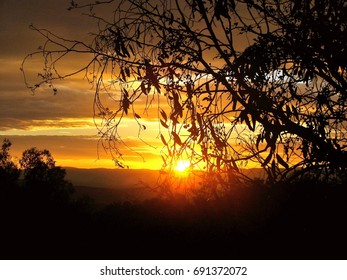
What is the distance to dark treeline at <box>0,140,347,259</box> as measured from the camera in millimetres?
5906

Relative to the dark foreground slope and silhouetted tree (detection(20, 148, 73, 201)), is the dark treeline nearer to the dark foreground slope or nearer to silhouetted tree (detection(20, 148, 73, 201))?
the dark foreground slope

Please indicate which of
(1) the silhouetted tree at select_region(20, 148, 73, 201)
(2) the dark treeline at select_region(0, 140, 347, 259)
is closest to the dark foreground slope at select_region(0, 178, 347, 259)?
(2) the dark treeline at select_region(0, 140, 347, 259)

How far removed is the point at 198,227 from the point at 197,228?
0.04 meters

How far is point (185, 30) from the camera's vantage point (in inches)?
239

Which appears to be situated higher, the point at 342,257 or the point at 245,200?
the point at 245,200

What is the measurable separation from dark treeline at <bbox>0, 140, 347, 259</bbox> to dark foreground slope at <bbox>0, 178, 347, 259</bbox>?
11mm

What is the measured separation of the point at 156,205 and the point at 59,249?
318 cm

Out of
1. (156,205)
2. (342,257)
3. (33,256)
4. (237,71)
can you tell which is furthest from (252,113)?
(156,205)

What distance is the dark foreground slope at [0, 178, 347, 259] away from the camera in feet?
19.4

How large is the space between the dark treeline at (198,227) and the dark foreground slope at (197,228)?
0.04 ft

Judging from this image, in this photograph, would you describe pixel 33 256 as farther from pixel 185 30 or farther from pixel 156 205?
pixel 185 30

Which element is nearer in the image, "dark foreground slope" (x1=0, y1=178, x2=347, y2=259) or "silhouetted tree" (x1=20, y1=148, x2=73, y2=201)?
"dark foreground slope" (x1=0, y1=178, x2=347, y2=259)

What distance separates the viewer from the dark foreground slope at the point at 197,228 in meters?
5.91

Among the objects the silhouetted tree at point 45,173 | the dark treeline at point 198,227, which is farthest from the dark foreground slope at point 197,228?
the silhouetted tree at point 45,173
